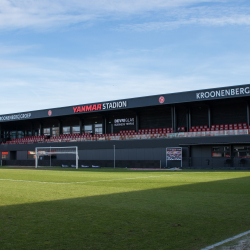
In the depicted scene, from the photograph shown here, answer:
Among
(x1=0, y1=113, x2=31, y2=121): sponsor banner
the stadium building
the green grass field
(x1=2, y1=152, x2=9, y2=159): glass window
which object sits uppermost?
(x1=0, y1=113, x2=31, y2=121): sponsor banner

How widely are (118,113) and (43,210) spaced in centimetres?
4804

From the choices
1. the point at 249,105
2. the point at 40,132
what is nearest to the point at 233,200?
the point at 249,105

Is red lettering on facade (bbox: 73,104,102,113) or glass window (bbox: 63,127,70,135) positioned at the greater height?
red lettering on facade (bbox: 73,104,102,113)

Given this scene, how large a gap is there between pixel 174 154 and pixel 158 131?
26.6 feet

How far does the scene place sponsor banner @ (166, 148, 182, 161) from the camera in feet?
137

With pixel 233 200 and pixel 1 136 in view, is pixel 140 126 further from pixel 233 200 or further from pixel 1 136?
pixel 233 200

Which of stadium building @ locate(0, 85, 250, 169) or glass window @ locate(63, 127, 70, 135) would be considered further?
glass window @ locate(63, 127, 70, 135)

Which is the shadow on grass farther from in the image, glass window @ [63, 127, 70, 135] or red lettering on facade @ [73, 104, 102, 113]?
glass window @ [63, 127, 70, 135]

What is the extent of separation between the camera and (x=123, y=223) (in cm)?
741

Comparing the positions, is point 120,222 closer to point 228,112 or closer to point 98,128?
point 228,112

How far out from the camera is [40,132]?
69.3 m

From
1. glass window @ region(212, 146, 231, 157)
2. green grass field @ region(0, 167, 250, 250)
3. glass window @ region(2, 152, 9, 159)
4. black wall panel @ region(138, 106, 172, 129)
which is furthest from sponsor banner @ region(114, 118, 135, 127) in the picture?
green grass field @ region(0, 167, 250, 250)

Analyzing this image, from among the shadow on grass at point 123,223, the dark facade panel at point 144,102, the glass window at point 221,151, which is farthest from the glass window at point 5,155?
the shadow on grass at point 123,223

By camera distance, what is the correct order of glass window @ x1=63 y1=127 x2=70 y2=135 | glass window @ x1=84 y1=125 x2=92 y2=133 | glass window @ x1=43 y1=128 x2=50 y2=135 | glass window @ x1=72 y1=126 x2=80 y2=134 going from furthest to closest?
glass window @ x1=43 y1=128 x2=50 y2=135 → glass window @ x1=63 y1=127 x2=70 y2=135 → glass window @ x1=72 y1=126 x2=80 y2=134 → glass window @ x1=84 y1=125 x2=92 y2=133
